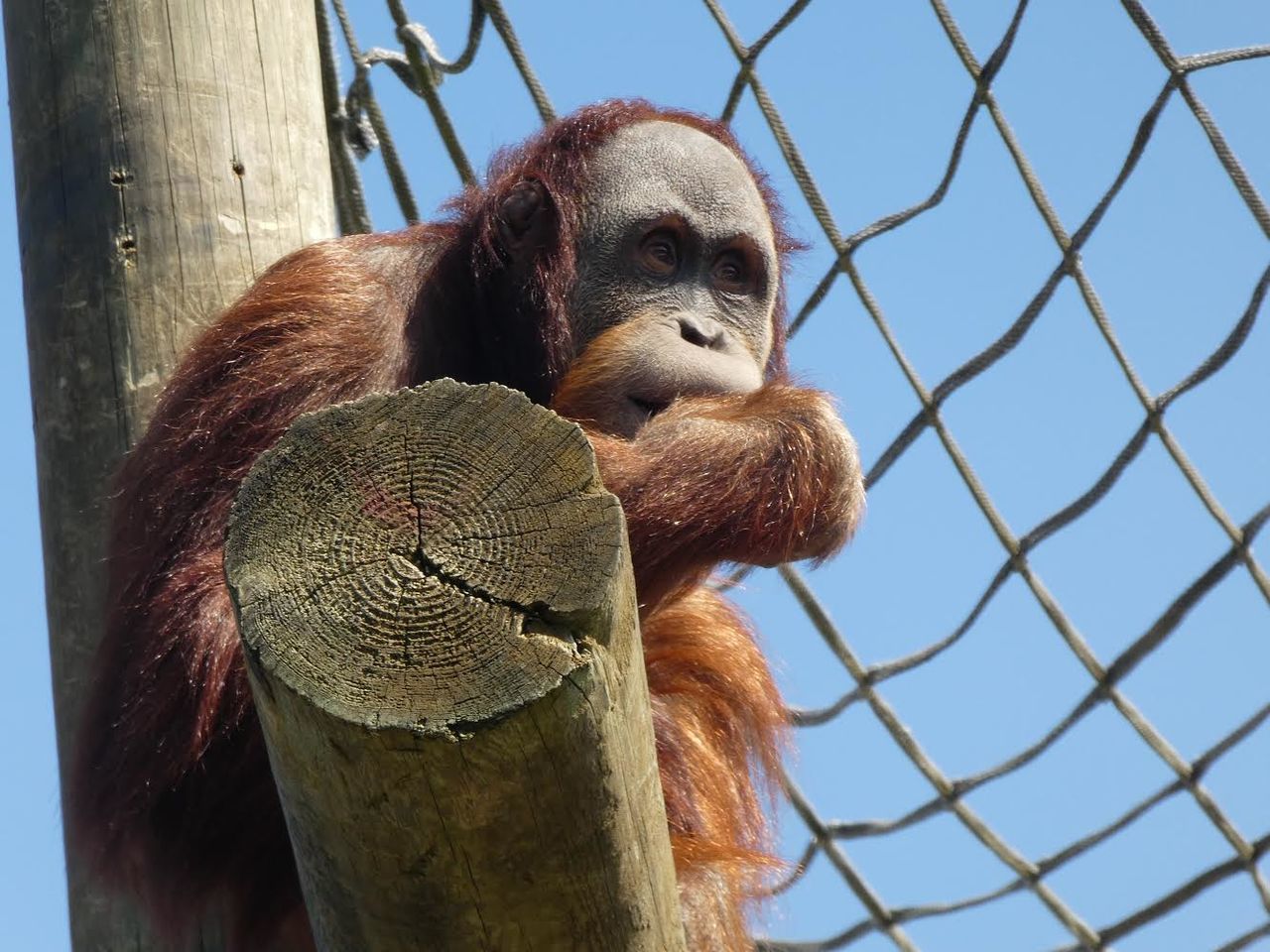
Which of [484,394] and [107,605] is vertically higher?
[107,605]

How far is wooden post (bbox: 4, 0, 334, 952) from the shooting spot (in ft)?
9.66

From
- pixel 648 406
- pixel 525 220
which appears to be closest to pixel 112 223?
pixel 525 220

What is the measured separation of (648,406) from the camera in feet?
9.92

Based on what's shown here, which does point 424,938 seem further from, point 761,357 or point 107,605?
point 761,357

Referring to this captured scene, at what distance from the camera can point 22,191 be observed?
3.07 m

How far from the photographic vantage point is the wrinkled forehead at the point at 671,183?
3428 millimetres

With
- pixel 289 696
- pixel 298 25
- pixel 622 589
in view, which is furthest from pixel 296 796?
pixel 298 25

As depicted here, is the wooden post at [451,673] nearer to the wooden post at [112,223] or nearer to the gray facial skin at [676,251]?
the wooden post at [112,223]

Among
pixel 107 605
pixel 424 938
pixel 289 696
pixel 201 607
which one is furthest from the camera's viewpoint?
pixel 107 605

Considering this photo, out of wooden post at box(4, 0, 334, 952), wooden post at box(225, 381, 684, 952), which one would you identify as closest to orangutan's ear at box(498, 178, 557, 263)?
wooden post at box(4, 0, 334, 952)

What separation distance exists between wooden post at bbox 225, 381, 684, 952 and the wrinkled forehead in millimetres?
1726

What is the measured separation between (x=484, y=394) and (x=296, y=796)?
1.33ft

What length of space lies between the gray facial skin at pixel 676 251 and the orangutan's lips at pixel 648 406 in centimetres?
13

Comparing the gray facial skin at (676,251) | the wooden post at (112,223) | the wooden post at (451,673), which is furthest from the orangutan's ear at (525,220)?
the wooden post at (451,673)
